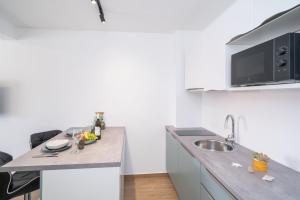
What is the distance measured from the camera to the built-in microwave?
867 millimetres

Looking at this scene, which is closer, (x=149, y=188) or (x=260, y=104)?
(x=260, y=104)

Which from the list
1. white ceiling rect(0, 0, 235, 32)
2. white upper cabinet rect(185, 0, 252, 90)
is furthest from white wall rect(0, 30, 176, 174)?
white upper cabinet rect(185, 0, 252, 90)

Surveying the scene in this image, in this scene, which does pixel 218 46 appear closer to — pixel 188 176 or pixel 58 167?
pixel 188 176

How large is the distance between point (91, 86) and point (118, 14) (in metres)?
1.20

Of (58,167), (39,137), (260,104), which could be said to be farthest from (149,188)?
(260,104)

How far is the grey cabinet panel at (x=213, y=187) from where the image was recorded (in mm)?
1100

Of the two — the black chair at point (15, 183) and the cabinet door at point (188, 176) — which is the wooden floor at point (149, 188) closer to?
the cabinet door at point (188, 176)

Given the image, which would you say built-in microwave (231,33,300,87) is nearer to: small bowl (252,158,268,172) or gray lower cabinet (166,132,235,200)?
small bowl (252,158,268,172)

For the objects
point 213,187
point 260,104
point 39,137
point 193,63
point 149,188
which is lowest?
point 149,188

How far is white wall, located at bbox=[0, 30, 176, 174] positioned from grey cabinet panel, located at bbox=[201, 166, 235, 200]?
145cm

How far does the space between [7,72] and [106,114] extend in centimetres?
164

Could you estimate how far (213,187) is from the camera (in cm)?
126

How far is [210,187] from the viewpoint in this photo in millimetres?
1308

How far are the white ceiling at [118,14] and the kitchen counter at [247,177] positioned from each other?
63.3 inches
